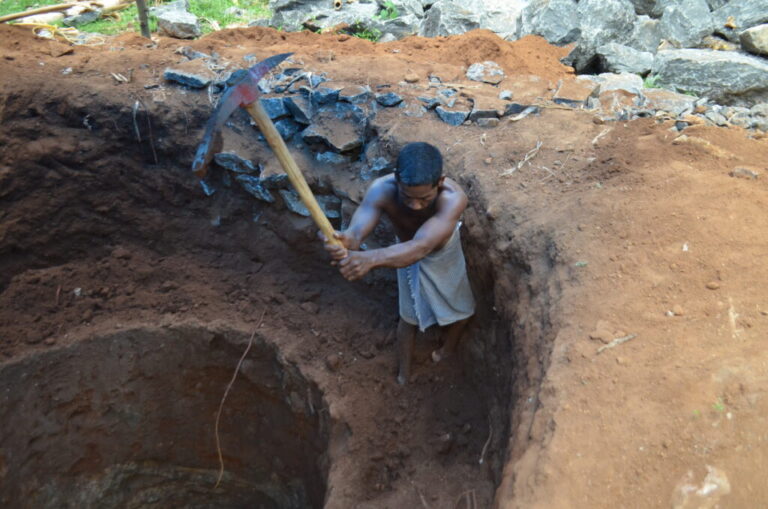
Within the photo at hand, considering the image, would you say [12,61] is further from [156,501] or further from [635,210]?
[635,210]

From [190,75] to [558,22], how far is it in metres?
3.11

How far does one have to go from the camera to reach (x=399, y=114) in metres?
4.16

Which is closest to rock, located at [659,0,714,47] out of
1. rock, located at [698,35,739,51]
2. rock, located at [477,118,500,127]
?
rock, located at [698,35,739,51]

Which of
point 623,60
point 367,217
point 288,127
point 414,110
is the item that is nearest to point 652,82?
point 623,60

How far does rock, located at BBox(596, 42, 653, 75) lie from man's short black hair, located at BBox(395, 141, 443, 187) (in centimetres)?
295

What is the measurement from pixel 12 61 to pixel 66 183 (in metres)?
0.99

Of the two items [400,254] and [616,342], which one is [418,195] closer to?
[400,254]

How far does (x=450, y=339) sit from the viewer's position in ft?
12.1

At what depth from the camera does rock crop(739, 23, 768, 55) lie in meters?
5.21

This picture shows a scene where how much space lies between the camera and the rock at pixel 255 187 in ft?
14.4

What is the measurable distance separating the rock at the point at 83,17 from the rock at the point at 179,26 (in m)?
1.57

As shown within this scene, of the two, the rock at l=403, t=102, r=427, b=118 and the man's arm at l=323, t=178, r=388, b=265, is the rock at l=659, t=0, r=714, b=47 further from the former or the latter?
Result: the man's arm at l=323, t=178, r=388, b=265

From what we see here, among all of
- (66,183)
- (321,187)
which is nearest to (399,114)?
(321,187)

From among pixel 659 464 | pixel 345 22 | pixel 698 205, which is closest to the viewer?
pixel 659 464
